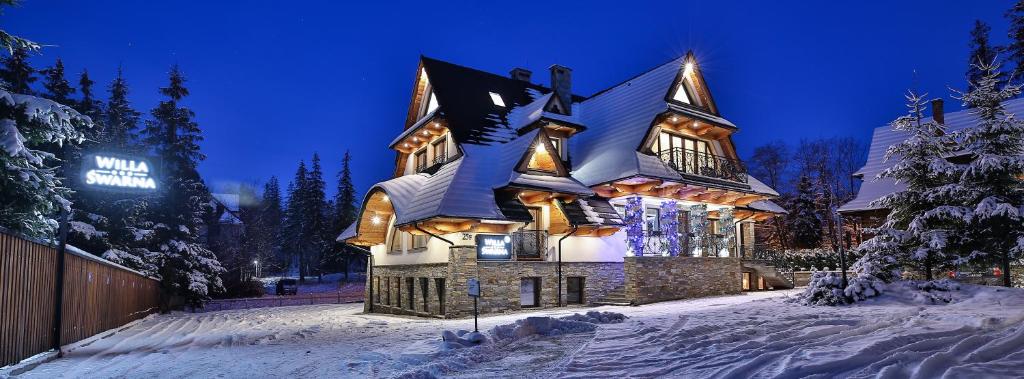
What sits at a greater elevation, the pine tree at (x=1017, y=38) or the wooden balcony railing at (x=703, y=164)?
the pine tree at (x=1017, y=38)

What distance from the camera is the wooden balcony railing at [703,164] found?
24767mm

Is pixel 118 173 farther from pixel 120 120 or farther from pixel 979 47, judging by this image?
pixel 979 47

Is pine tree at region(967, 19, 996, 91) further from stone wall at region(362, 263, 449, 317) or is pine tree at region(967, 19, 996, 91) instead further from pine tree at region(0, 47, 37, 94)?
pine tree at region(0, 47, 37, 94)

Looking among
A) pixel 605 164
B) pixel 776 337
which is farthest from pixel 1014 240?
pixel 605 164

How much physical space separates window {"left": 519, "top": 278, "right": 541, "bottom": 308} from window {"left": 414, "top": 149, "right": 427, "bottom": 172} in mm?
8077

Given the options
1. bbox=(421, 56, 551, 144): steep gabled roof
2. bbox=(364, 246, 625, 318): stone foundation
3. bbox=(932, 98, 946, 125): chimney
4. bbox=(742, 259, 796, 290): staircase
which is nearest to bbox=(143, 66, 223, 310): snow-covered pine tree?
bbox=(364, 246, 625, 318): stone foundation

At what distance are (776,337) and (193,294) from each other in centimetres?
2971

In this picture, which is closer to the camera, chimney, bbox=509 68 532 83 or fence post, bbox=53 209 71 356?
fence post, bbox=53 209 71 356

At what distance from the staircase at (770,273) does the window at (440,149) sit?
14935mm

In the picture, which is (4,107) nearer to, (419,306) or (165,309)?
(419,306)

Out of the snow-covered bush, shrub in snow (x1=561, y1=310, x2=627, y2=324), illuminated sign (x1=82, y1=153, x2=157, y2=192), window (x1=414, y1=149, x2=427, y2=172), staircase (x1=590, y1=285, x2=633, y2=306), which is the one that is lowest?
staircase (x1=590, y1=285, x2=633, y2=306)

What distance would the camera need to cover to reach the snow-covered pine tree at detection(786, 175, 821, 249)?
43594 mm

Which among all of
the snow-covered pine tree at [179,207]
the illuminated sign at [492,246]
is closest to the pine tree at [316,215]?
the snow-covered pine tree at [179,207]

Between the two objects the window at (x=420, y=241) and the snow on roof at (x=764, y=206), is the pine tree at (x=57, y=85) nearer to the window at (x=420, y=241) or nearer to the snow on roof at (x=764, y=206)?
the window at (x=420, y=241)
